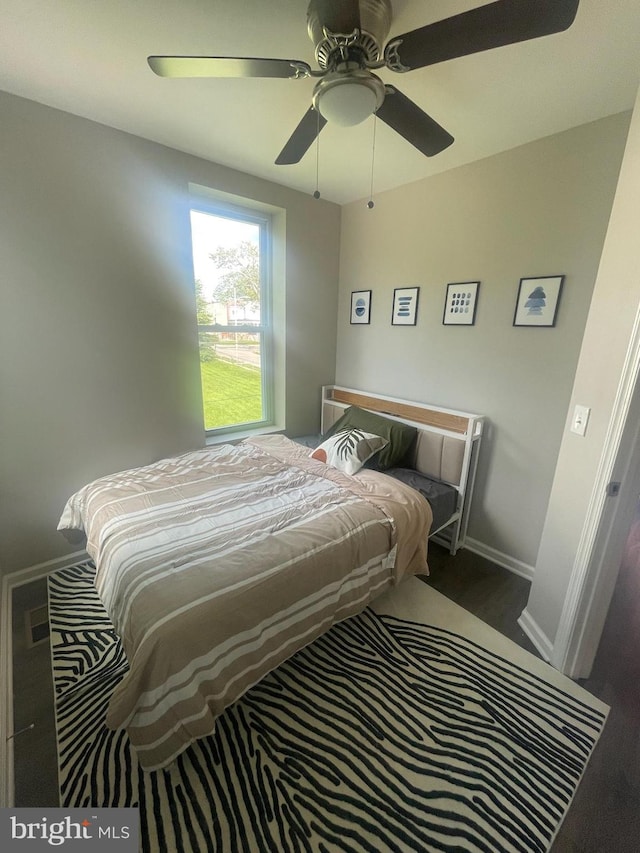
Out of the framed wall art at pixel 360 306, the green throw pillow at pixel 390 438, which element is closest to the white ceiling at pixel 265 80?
the framed wall art at pixel 360 306

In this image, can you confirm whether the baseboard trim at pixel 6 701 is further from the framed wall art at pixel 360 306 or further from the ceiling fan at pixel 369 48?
the framed wall art at pixel 360 306

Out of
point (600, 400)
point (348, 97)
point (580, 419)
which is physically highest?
point (348, 97)

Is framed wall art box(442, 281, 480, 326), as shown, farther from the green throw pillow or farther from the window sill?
the window sill

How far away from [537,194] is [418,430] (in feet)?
5.07

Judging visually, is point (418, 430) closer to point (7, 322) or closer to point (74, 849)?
point (74, 849)

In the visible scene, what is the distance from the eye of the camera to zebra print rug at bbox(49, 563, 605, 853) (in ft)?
3.48

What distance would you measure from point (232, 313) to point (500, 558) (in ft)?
9.07

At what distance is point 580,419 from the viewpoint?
1.50 m

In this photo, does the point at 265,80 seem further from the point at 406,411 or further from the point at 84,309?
the point at 406,411

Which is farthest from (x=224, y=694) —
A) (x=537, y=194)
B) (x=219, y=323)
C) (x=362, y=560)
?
(x=537, y=194)

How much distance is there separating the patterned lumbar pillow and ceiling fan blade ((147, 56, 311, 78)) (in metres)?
1.77

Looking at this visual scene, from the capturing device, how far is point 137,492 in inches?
71.8

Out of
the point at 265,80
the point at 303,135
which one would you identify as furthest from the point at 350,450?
the point at 265,80

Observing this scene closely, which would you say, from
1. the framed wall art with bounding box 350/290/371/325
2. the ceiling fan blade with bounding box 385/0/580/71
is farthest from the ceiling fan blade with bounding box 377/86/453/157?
the framed wall art with bounding box 350/290/371/325
